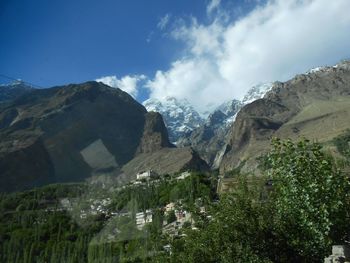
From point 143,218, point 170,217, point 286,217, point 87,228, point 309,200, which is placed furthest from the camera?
point 87,228

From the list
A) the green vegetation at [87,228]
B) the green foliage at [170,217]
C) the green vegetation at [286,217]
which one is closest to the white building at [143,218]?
the green vegetation at [87,228]

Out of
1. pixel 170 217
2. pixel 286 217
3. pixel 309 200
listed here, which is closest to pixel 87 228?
pixel 170 217

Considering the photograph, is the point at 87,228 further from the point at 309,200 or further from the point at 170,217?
the point at 309,200

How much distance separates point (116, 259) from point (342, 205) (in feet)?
311

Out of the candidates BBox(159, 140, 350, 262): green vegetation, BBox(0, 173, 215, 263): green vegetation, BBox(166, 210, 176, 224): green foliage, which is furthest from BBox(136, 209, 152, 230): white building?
BBox(159, 140, 350, 262): green vegetation

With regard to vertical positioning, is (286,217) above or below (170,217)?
below

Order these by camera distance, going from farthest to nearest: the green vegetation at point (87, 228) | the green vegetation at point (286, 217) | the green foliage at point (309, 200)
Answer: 1. the green vegetation at point (87, 228)
2. the green vegetation at point (286, 217)
3. the green foliage at point (309, 200)

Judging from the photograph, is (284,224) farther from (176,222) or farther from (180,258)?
(176,222)

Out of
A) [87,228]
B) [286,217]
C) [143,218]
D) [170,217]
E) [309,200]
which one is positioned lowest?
[286,217]

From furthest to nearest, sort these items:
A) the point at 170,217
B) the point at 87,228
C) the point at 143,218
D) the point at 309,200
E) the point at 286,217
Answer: the point at 87,228 < the point at 143,218 < the point at 170,217 < the point at 286,217 < the point at 309,200

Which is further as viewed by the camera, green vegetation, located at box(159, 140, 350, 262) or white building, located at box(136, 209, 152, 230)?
white building, located at box(136, 209, 152, 230)

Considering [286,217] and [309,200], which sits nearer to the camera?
[309,200]

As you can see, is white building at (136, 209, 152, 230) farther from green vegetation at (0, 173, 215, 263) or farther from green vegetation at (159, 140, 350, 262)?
green vegetation at (159, 140, 350, 262)

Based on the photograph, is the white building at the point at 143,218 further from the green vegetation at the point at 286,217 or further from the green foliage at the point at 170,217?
the green vegetation at the point at 286,217
